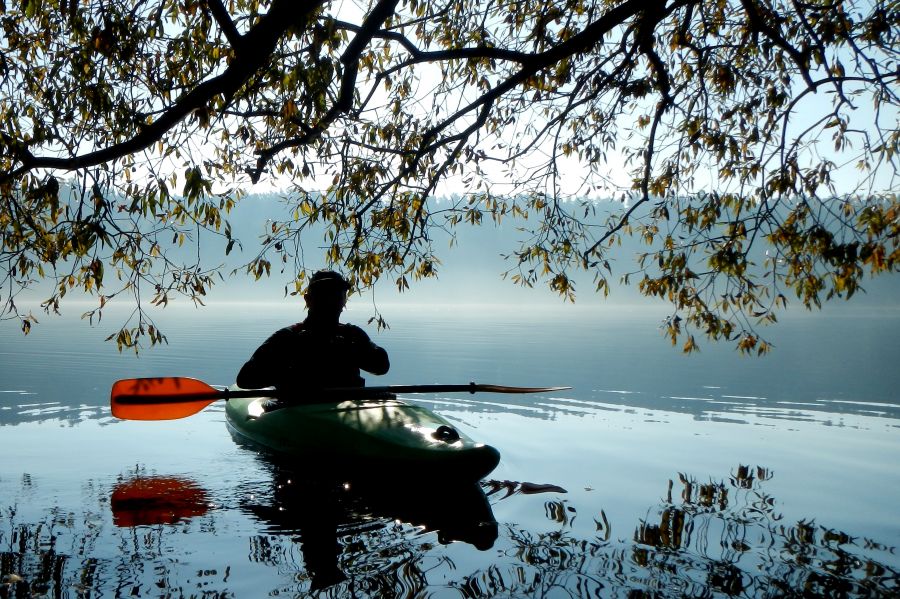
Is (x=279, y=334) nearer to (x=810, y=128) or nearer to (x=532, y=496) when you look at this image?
(x=532, y=496)

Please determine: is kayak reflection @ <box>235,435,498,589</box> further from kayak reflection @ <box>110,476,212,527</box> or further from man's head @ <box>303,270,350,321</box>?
man's head @ <box>303,270,350,321</box>

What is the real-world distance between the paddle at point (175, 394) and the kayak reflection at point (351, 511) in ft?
2.65

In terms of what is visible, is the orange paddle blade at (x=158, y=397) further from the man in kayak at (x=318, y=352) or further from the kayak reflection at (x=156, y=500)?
the kayak reflection at (x=156, y=500)

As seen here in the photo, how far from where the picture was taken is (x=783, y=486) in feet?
21.9

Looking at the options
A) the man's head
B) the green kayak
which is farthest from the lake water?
the man's head

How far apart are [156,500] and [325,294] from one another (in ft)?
8.02

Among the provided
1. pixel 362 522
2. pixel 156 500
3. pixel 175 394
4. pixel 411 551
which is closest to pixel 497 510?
pixel 362 522

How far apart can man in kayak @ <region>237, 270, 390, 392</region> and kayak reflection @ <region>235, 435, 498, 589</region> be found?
101 cm

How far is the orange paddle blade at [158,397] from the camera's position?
22.5 feet

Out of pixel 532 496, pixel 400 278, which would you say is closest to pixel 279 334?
pixel 400 278

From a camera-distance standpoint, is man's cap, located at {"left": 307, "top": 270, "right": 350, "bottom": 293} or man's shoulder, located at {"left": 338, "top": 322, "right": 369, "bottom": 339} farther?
man's shoulder, located at {"left": 338, "top": 322, "right": 369, "bottom": 339}

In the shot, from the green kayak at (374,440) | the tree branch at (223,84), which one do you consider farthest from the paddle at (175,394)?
the tree branch at (223,84)

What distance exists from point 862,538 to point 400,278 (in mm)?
4785

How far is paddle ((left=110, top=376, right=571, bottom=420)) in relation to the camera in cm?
684
